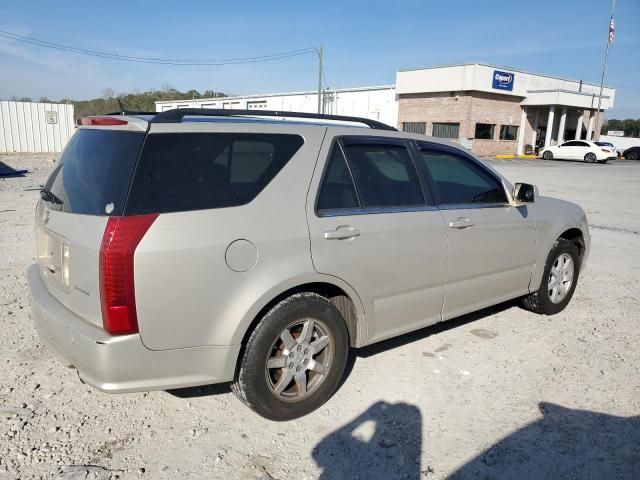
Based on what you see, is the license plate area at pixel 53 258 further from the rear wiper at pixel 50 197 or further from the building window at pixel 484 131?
the building window at pixel 484 131

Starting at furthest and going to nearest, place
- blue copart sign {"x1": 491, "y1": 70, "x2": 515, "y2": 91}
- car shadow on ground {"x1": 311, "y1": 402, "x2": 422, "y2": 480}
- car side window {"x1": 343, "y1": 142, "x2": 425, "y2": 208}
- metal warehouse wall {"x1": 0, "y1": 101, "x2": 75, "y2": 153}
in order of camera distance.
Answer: blue copart sign {"x1": 491, "y1": 70, "x2": 515, "y2": 91}, metal warehouse wall {"x1": 0, "y1": 101, "x2": 75, "y2": 153}, car side window {"x1": 343, "y1": 142, "x2": 425, "y2": 208}, car shadow on ground {"x1": 311, "y1": 402, "x2": 422, "y2": 480}

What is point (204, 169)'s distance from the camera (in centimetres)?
278

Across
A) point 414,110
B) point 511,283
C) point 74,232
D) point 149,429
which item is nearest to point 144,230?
point 74,232

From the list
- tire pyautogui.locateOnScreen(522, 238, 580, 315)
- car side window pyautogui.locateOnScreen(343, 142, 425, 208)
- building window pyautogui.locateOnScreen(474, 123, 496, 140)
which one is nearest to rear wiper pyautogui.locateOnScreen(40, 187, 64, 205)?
car side window pyautogui.locateOnScreen(343, 142, 425, 208)

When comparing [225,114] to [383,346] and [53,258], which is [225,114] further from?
[383,346]

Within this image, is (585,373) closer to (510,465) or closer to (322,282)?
(510,465)

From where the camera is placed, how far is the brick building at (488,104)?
35719 mm

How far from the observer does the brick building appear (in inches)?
1406

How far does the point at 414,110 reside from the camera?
38406 mm

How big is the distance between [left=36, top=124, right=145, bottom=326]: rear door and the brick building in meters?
34.9

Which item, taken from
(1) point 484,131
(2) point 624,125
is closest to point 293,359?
(1) point 484,131

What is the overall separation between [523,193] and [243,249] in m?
2.75

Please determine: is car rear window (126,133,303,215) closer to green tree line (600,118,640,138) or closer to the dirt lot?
the dirt lot

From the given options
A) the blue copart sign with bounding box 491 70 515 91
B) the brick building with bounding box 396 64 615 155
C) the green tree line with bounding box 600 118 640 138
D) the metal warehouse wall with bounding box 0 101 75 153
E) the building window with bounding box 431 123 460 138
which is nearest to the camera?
the metal warehouse wall with bounding box 0 101 75 153
